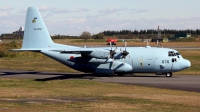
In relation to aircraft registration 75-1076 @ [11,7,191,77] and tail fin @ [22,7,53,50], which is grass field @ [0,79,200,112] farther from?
tail fin @ [22,7,53,50]

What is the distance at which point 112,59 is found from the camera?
42.0 metres

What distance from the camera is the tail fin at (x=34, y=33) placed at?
4456cm

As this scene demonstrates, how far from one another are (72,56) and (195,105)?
21616 mm

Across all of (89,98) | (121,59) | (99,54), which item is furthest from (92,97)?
(121,59)

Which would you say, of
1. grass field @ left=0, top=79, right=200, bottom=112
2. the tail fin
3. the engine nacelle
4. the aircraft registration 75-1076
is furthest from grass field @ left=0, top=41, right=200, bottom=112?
the tail fin

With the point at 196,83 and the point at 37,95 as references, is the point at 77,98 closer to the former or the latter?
the point at 37,95

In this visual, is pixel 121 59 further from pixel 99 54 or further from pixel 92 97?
pixel 92 97

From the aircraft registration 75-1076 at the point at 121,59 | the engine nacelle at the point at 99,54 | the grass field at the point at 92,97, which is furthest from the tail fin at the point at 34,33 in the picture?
the grass field at the point at 92,97

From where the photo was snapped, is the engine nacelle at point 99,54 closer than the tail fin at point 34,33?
Yes

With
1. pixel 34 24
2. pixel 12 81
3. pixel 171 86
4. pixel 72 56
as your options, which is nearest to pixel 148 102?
pixel 171 86

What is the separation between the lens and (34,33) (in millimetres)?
44781

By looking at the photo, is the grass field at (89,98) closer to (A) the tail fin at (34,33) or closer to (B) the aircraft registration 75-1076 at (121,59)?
(B) the aircraft registration 75-1076 at (121,59)

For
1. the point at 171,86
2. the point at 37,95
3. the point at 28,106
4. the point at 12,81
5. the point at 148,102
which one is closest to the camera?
the point at 28,106

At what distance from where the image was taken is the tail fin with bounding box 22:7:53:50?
146ft
